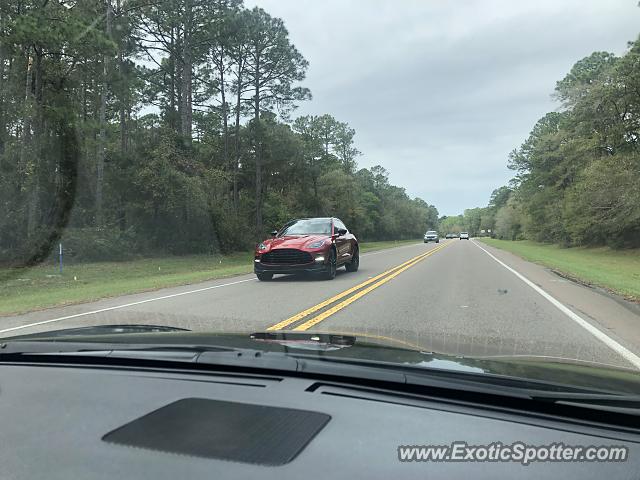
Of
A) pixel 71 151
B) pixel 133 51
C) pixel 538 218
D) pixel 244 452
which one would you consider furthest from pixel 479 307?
pixel 538 218

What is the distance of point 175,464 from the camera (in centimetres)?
196

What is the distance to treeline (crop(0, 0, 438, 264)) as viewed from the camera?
24594 millimetres

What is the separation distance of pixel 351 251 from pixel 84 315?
32.0 ft

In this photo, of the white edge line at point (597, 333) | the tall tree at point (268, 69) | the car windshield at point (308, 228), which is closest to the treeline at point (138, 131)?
the tall tree at point (268, 69)

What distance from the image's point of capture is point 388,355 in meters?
2.94

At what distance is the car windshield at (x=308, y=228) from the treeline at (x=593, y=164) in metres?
22.9

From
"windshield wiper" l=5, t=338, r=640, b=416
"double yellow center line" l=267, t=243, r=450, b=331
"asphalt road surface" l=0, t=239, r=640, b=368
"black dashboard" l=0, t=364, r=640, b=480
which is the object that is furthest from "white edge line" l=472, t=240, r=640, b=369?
"black dashboard" l=0, t=364, r=640, b=480

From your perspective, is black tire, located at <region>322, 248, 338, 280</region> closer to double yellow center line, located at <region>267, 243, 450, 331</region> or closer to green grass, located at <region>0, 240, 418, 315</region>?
double yellow center line, located at <region>267, 243, 450, 331</region>

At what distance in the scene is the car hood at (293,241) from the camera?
14242 millimetres

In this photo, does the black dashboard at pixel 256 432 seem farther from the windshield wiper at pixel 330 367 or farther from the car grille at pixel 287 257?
the car grille at pixel 287 257

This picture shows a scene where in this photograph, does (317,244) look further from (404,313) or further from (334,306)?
(404,313)

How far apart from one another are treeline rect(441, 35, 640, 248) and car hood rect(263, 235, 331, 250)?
23.9 m

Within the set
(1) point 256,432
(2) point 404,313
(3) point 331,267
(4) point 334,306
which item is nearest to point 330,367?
(1) point 256,432

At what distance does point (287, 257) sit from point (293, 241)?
1.53 feet
